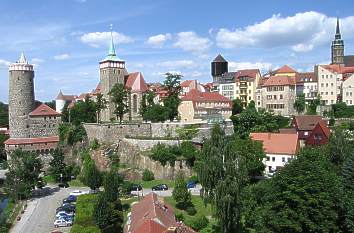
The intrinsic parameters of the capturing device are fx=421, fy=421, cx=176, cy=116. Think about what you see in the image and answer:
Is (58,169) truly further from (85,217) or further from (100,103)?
(85,217)

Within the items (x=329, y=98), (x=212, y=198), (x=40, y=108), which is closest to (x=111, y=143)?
(x=40, y=108)

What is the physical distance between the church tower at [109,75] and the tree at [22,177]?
25.4 meters

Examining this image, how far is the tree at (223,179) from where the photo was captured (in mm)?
29219

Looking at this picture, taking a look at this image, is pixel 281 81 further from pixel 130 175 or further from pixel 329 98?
pixel 130 175

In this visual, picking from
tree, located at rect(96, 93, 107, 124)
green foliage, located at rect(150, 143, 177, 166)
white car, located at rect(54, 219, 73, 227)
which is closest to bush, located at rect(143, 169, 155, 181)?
green foliage, located at rect(150, 143, 177, 166)

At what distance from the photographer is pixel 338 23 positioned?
4530 inches

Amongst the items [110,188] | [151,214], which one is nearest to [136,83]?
[110,188]

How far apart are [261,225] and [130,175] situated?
29578 mm

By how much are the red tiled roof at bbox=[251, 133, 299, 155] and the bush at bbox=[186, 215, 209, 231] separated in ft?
63.7

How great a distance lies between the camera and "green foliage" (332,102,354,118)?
240 feet

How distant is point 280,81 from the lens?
3238 inches

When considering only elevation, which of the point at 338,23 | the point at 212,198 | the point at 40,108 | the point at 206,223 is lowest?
the point at 206,223

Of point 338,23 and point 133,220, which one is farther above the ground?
point 338,23

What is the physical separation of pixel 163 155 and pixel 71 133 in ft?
71.4
